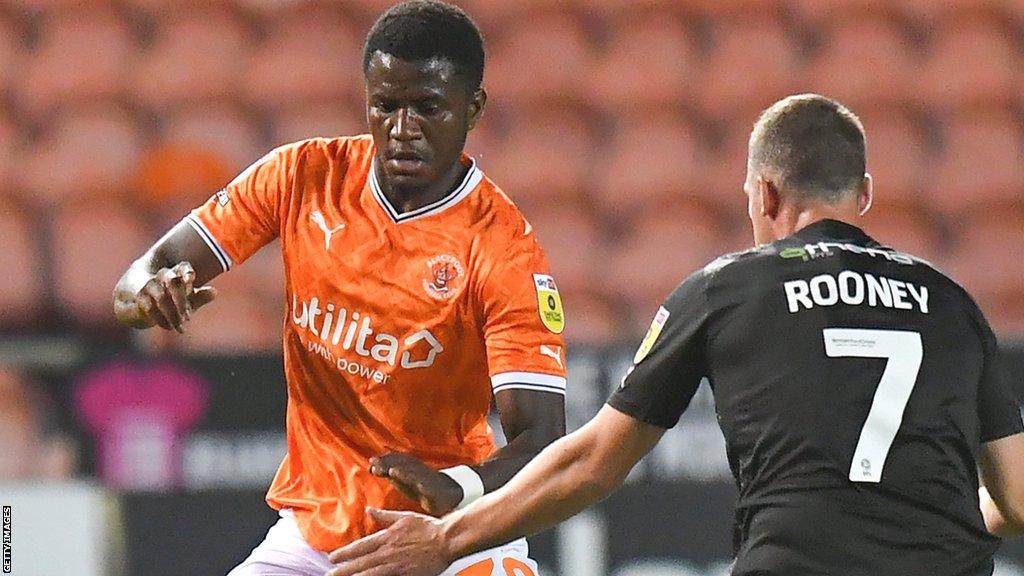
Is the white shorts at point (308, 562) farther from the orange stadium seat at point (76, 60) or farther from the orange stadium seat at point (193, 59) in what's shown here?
the orange stadium seat at point (76, 60)

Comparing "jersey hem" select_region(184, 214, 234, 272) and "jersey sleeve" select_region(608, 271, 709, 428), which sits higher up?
"jersey hem" select_region(184, 214, 234, 272)

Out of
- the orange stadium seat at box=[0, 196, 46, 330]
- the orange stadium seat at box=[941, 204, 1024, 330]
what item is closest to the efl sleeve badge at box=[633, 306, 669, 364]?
the orange stadium seat at box=[0, 196, 46, 330]

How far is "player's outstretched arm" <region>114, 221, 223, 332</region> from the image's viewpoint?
3.37 metres

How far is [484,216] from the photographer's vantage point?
3.69 metres

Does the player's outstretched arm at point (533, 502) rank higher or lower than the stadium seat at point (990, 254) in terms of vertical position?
lower

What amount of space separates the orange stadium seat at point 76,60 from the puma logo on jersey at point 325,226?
13.7ft

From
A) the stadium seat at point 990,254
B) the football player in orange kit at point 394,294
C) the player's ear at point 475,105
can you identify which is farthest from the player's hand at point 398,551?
the stadium seat at point 990,254

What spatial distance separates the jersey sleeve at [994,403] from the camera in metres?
3.13

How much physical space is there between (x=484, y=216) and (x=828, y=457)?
1116 mm

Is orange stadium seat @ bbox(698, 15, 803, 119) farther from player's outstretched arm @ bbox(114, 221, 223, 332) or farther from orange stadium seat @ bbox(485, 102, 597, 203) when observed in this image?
player's outstretched arm @ bbox(114, 221, 223, 332)

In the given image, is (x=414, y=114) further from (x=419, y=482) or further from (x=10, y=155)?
(x=10, y=155)

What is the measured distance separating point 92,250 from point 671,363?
13.6 ft

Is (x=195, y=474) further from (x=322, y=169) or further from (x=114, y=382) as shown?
(x=322, y=169)

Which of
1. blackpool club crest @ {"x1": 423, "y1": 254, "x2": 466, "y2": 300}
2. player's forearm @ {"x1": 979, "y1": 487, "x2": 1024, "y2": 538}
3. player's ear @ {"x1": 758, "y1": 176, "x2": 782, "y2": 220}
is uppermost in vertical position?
player's ear @ {"x1": 758, "y1": 176, "x2": 782, "y2": 220}
